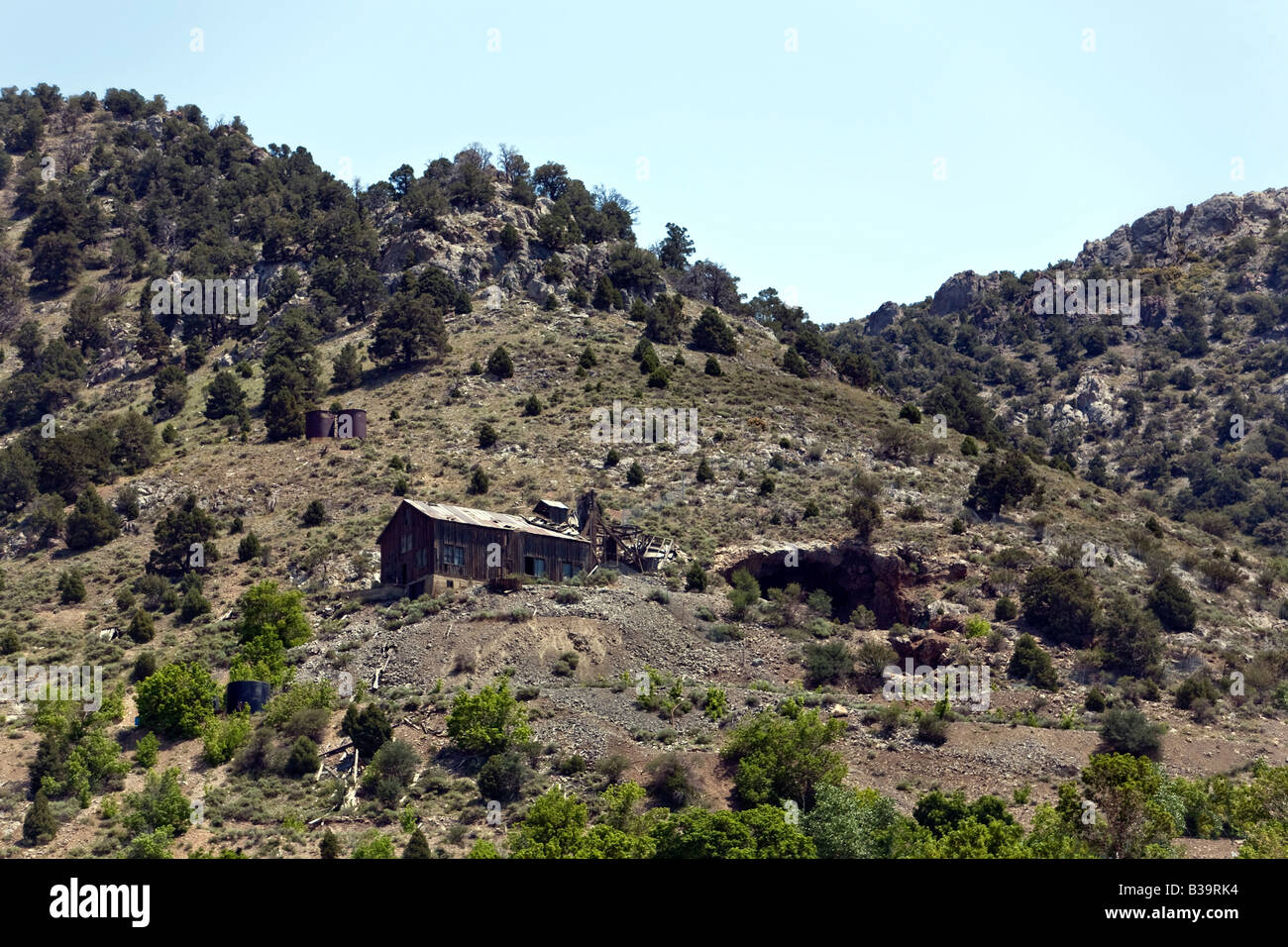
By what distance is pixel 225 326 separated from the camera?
12106cm

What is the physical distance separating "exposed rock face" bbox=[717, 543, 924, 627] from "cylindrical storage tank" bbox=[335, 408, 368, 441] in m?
32.6

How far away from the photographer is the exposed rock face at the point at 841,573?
241ft

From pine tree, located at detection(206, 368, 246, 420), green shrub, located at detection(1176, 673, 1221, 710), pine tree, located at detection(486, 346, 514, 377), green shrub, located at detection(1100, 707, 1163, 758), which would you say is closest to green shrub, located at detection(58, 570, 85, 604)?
pine tree, located at detection(206, 368, 246, 420)

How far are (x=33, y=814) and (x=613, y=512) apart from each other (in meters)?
40.8

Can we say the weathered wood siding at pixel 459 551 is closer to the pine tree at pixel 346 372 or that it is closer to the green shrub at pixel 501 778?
the green shrub at pixel 501 778

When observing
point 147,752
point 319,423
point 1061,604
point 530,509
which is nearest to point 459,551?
point 530,509

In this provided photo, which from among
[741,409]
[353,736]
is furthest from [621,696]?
[741,409]

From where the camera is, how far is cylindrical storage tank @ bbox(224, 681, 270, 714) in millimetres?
55500

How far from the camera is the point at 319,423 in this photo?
9238 cm

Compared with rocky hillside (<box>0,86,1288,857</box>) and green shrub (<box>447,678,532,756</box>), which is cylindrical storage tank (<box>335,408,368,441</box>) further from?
green shrub (<box>447,678,532,756</box>)

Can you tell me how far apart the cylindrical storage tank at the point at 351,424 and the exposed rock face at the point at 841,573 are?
32.6 m

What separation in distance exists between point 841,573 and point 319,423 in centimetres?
4110

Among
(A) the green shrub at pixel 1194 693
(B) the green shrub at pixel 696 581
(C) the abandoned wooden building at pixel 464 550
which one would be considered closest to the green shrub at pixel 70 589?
(C) the abandoned wooden building at pixel 464 550
